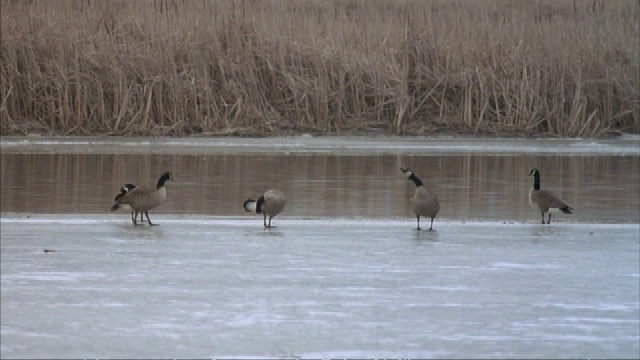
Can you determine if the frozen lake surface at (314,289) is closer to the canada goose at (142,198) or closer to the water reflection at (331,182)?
the canada goose at (142,198)

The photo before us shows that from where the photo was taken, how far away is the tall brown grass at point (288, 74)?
19938mm

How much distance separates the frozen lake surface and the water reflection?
1127mm

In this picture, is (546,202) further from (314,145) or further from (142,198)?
(314,145)

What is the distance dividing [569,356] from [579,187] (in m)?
8.90

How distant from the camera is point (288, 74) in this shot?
2061 centimetres

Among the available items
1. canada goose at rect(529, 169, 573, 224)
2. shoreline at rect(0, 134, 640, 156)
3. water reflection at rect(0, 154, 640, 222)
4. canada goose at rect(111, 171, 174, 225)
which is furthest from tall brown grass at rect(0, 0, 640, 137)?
canada goose at rect(529, 169, 573, 224)

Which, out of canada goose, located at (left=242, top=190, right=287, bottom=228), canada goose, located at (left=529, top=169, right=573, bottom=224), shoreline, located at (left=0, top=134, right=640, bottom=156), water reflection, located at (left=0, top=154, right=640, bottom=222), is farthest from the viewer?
shoreline, located at (left=0, top=134, right=640, bottom=156)

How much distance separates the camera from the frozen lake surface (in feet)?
19.9

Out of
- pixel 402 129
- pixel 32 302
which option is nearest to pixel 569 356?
pixel 32 302

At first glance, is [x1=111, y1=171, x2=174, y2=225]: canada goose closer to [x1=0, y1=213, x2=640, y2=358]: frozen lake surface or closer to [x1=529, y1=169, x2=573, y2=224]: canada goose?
[x1=0, y1=213, x2=640, y2=358]: frozen lake surface

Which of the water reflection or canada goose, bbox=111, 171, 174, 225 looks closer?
canada goose, bbox=111, 171, 174, 225

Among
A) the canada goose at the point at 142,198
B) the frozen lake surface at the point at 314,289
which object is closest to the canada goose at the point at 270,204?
the frozen lake surface at the point at 314,289

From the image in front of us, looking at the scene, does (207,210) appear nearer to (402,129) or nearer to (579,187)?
(579,187)

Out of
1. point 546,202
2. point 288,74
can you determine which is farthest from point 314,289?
point 288,74
